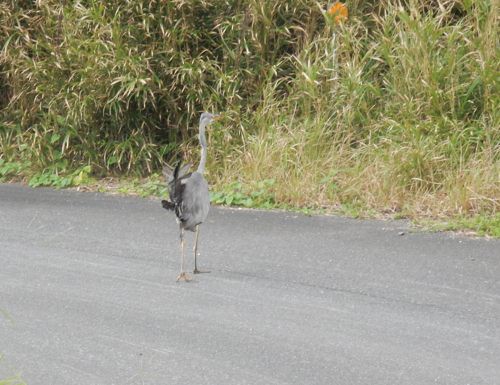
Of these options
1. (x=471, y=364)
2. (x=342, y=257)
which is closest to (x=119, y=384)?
(x=471, y=364)

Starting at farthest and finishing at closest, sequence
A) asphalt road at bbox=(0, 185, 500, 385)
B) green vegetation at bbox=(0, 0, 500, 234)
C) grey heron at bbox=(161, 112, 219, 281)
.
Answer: green vegetation at bbox=(0, 0, 500, 234), grey heron at bbox=(161, 112, 219, 281), asphalt road at bbox=(0, 185, 500, 385)

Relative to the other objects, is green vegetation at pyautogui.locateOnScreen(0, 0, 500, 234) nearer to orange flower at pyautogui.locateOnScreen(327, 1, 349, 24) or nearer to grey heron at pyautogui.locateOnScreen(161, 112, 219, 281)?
orange flower at pyautogui.locateOnScreen(327, 1, 349, 24)

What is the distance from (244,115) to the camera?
1147 cm

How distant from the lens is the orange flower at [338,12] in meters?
11.1

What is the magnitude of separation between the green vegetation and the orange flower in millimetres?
55

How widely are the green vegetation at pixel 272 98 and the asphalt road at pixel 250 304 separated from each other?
956 millimetres

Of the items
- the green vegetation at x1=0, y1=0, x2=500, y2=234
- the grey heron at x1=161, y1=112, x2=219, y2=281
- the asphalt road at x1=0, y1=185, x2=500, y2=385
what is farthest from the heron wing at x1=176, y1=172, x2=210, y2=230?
the green vegetation at x1=0, y1=0, x2=500, y2=234

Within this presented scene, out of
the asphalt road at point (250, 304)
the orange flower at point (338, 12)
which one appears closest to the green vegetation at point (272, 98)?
the orange flower at point (338, 12)

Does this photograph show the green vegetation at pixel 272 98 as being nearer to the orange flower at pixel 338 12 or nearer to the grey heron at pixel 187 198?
the orange flower at pixel 338 12

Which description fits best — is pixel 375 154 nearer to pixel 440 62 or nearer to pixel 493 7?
pixel 440 62

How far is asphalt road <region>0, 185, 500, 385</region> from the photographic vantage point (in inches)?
213

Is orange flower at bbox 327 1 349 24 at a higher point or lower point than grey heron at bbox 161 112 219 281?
higher

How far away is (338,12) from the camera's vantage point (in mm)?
11203

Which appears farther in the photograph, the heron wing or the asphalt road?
the heron wing
